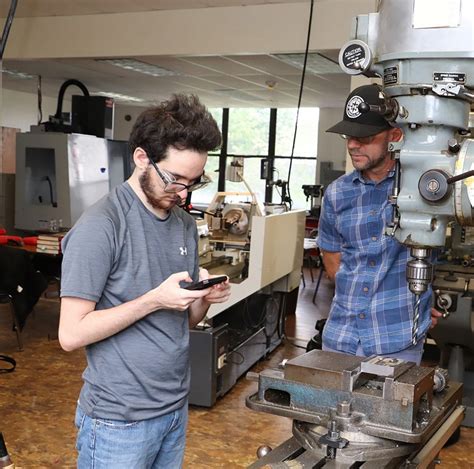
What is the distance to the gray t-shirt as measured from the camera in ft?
4.38

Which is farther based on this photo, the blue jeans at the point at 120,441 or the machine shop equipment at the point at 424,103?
the blue jeans at the point at 120,441

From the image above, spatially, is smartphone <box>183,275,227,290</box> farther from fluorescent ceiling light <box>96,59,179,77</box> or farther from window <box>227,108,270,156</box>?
window <box>227,108,270,156</box>

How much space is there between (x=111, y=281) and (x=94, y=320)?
10 centimetres

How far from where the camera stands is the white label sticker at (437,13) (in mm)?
1173

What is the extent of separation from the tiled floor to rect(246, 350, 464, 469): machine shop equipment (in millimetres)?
1686

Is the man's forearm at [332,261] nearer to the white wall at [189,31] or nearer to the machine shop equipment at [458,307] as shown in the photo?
the machine shop equipment at [458,307]

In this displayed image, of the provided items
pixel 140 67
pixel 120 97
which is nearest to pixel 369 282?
pixel 140 67

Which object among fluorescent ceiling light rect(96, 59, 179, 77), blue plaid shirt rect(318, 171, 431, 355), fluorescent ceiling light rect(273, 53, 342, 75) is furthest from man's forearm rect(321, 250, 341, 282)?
fluorescent ceiling light rect(96, 59, 179, 77)

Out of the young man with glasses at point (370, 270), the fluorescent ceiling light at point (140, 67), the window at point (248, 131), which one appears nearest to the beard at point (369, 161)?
the young man with glasses at point (370, 270)

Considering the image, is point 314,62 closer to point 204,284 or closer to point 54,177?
point 54,177

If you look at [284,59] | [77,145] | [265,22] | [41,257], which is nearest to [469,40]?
[265,22]

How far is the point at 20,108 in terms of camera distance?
981 cm

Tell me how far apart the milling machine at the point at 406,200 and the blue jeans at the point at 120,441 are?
0.27m

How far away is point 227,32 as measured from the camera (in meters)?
4.80
